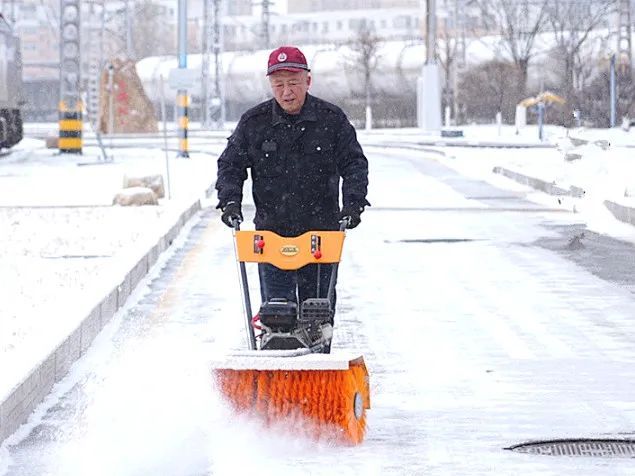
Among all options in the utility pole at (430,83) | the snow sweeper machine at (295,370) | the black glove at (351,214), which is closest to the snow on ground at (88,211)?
the snow sweeper machine at (295,370)

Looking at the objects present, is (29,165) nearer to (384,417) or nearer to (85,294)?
(85,294)

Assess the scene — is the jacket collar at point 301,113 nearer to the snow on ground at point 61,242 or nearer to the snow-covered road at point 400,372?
the snow-covered road at point 400,372

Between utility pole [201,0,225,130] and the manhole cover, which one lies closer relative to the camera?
the manhole cover

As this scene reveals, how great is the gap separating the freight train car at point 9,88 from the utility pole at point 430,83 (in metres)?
16.7

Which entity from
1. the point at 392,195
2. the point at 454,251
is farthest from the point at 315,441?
the point at 392,195

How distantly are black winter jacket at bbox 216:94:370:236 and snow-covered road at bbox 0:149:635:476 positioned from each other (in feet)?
2.90

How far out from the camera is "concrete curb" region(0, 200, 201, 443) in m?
7.83

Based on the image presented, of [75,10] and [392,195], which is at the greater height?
[75,10]

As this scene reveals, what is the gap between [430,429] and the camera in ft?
26.0

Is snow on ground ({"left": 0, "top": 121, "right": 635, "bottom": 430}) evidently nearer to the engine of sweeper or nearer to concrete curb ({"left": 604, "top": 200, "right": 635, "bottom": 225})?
concrete curb ({"left": 604, "top": 200, "right": 635, "bottom": 225})

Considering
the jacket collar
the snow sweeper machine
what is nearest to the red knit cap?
the jacket collar

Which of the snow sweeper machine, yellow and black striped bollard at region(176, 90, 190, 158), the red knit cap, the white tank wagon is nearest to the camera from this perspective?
the snow sweeper machine

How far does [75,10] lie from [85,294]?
33.9 meters

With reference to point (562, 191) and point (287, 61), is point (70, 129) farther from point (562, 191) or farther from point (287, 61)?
point (287, 61)
